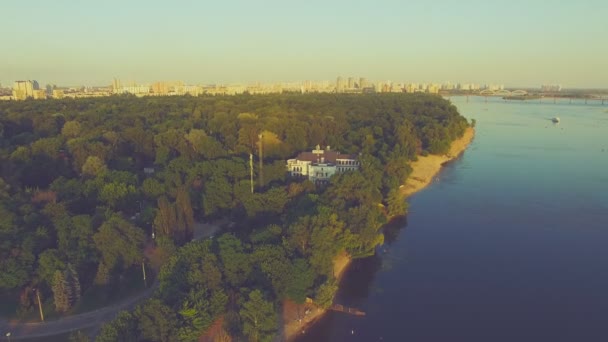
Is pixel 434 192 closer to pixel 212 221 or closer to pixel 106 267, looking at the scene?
pixel 212 221

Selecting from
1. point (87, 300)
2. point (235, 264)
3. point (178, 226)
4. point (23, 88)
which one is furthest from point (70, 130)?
point (23, 88)

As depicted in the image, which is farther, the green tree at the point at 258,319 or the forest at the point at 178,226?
the forest at the point at 178,226

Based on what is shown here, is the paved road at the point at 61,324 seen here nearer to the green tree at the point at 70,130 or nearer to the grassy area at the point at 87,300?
the grassy area at the point at 87,300

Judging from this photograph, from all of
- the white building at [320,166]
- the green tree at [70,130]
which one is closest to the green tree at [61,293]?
the white building at [320,166]

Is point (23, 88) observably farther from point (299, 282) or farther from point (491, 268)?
point (491, 268)

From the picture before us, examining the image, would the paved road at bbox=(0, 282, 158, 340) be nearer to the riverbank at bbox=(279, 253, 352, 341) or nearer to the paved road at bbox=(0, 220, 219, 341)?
the paved road at bbox=(0, 220, 219, 341)

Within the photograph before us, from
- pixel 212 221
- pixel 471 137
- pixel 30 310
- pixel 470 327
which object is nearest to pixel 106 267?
pixel 30 310

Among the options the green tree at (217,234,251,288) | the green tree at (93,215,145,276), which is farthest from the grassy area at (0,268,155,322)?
the green tree at (217,234,251,288)
